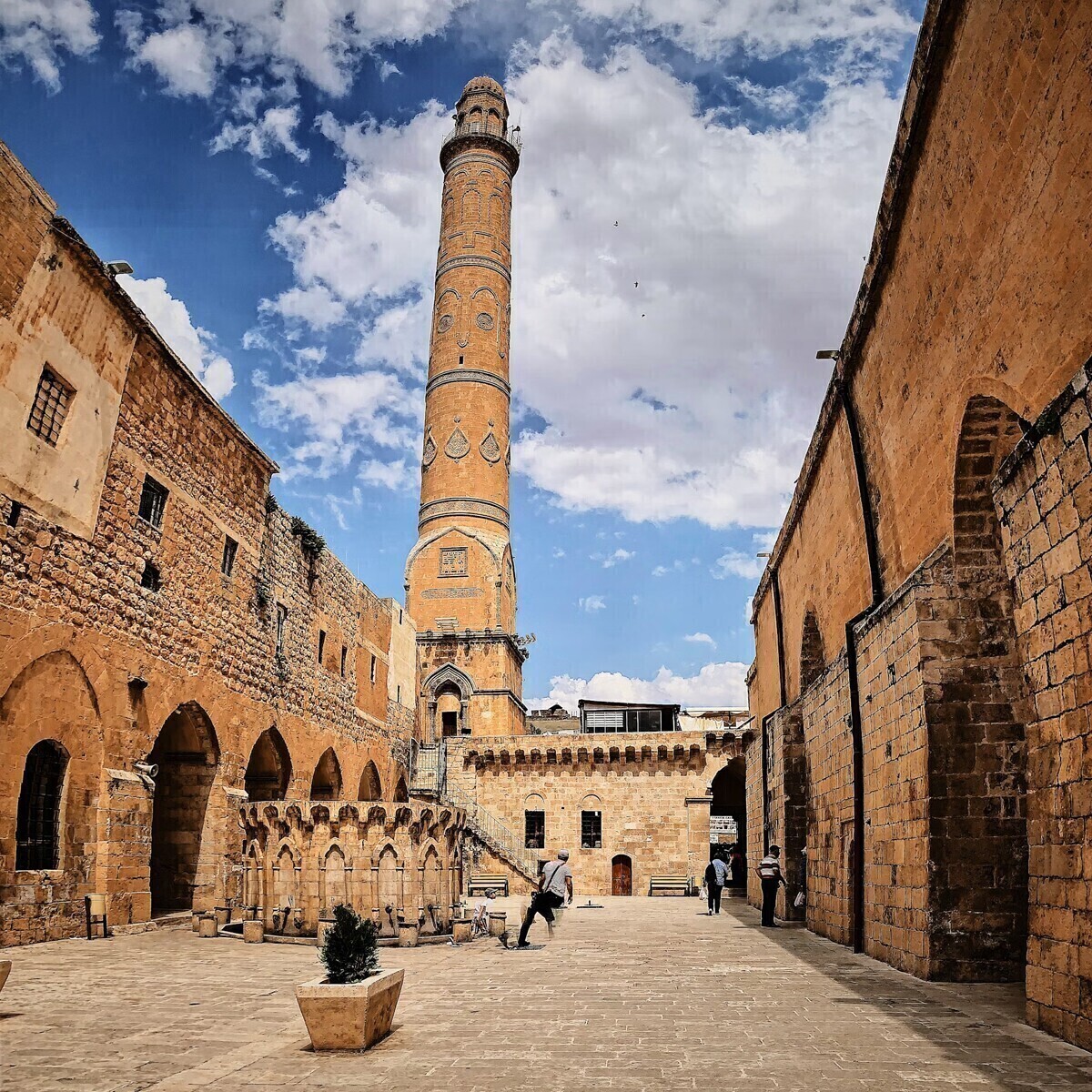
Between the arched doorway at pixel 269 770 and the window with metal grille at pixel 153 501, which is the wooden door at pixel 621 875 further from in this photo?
the window with metal grille at pixel 153 501

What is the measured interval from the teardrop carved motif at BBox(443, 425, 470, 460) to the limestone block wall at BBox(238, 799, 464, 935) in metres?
25.1

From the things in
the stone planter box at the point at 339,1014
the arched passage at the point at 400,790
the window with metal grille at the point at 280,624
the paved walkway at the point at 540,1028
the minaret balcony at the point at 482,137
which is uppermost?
the minaret balcony at the point at 482,137

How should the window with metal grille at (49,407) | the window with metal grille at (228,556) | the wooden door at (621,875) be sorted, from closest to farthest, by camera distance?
the window with metal grille at (49,407) < the window with metal grille at (228,556) < the wooden door at (621,875)

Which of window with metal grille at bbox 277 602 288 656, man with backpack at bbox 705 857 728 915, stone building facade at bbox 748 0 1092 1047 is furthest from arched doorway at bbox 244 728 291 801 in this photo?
stone building facade at bbox 748 0 1092 1047

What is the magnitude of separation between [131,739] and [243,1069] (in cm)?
910

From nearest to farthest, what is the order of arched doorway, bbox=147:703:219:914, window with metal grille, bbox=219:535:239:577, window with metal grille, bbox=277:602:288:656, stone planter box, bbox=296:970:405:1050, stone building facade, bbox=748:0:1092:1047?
stone planter box, bbox=296:970:405:1050 → stone building facade, bbox=748:0:1092:1047 → arched doorway, bbox=147:703:219:914 → window with metal grille, bbox=219:535:239:577 → window with metal grille, bbox=277:602:288:656

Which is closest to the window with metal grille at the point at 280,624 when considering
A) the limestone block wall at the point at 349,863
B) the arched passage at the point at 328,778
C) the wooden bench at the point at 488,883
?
the arched passage at the point at 328,778

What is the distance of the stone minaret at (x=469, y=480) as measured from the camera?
1347 inches

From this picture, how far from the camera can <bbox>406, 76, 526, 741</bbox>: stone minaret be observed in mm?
34219

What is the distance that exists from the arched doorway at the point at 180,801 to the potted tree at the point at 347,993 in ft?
33.7

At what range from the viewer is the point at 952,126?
23.8ft

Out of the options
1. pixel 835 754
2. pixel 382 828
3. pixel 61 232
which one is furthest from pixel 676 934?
pixel 61 232

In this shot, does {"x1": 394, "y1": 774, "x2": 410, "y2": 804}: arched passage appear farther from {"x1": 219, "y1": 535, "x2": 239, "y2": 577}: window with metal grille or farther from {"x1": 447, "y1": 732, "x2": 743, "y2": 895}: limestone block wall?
{"x1": 219, "y1": 535, "x2": 239, "y2": 577}: window with metal grille

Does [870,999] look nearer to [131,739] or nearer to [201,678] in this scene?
[131,739]
